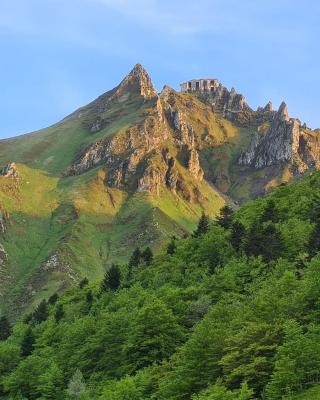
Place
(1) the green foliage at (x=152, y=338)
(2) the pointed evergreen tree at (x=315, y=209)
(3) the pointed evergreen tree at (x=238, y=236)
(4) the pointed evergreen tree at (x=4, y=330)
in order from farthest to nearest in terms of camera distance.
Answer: (4) the pointed evergreen tree at (x=4, y=330), (3) the pointed evergreen tree at (x=238, y=236), (2) the pointed evergreen tree at (x=315, y=209), (1) the green foliage at (x=152, y=338)

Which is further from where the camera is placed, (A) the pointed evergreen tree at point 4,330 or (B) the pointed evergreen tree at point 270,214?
(A) the pointed evergreen tree at point 4,330

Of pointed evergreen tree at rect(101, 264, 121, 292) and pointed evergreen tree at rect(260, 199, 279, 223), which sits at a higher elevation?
pointed evergreen tree at rect(260, 199, 279, 223)

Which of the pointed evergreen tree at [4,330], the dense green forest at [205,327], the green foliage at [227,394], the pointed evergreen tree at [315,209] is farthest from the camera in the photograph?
the pointed evergreen tree at [4,330]

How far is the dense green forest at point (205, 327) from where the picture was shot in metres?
49.8

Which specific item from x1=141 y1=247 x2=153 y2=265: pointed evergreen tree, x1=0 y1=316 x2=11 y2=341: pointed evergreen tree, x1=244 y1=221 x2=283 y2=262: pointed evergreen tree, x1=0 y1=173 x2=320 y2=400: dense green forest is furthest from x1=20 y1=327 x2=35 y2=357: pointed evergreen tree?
x1=0 y1=316 x2=11 y2=341: pointed evergreen tree

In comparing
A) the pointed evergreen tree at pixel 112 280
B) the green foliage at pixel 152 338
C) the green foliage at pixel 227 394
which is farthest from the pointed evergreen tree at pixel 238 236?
the green foliage at pixel 227 394

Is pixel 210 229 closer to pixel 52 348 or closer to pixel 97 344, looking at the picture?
pixel 52 348

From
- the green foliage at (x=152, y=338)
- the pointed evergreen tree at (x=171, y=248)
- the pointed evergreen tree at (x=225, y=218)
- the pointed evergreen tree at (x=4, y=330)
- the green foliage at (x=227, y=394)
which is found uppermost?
the pointed evergreen tree at (x=225, y=218)

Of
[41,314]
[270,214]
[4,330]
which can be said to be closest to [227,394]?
[270,214]

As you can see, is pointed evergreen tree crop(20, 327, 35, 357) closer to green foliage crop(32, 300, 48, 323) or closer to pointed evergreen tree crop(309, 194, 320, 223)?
green foliage crop(32, 300, 48, 323)

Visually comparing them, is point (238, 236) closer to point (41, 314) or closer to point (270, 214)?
point (270, 214)

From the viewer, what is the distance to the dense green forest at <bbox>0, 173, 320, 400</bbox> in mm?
49812

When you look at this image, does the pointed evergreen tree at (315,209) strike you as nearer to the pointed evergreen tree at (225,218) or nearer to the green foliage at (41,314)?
the pointed evergreen tree at (225,218)

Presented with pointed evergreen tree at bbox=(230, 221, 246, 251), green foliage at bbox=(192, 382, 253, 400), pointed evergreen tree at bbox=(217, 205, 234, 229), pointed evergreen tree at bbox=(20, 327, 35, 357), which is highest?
pointed evergreen tree at bbox=(217, 205, 234, 229)
